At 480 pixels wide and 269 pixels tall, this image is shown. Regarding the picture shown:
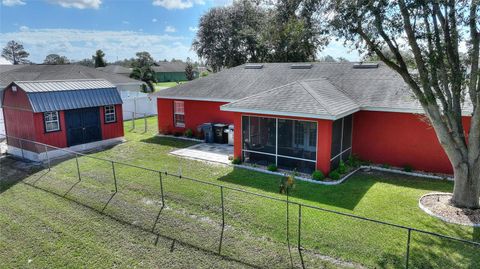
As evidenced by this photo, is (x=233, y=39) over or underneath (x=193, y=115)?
over

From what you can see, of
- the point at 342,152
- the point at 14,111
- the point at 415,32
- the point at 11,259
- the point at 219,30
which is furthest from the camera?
the point at 219,30

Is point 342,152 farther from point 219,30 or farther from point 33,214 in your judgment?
point 219,30

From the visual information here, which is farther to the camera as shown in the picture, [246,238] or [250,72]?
[250,72]

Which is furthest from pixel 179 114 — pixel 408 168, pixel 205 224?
pixel 408 168

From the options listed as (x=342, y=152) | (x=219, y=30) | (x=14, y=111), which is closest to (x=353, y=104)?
(x=342, y=152)

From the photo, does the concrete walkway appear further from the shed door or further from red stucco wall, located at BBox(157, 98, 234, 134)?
the shed door

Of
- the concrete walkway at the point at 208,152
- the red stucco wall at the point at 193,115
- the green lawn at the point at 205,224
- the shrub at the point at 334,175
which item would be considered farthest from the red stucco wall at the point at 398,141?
the red stucco wall at the point at 193,115

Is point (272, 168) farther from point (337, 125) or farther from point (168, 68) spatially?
point (168, 68)
